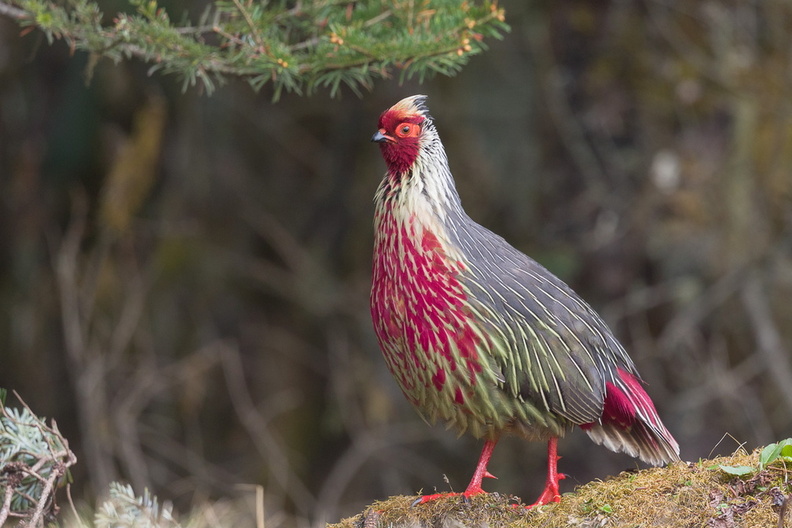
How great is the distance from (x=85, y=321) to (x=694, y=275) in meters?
3.97

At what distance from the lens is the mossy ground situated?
2637mm

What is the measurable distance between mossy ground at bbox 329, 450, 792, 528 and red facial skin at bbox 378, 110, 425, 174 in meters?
1.16

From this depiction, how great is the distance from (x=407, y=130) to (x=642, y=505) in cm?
146

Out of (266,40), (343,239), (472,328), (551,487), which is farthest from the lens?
(343,239)

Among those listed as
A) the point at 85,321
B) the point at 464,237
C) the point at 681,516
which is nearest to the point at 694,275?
the point at 464,237

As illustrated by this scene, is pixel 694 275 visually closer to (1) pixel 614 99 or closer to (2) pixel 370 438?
(1) pixel 614 99

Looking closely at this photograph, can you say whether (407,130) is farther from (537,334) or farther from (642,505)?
(642,505)

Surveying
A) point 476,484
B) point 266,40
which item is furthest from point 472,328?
point 266,40

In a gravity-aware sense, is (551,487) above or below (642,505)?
below

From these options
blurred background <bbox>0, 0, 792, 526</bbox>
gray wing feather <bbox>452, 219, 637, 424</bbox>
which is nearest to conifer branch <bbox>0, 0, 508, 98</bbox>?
gray wing feather <bbox>452, 219, 637, 424</bbox>

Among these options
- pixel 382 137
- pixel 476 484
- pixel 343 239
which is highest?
pixel 382 137

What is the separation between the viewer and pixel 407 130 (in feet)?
10.9

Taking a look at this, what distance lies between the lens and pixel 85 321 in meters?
6.37

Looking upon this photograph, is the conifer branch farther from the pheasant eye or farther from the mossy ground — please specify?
the mossy ground
